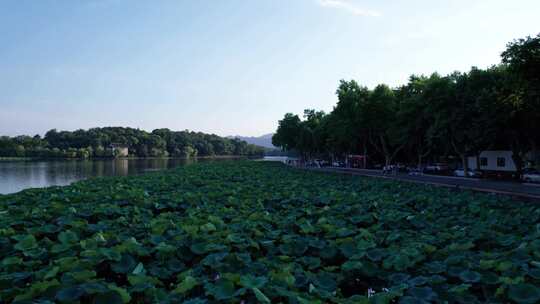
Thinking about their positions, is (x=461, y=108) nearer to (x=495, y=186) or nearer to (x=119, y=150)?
(x=495, y=186)

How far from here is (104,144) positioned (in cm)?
13750

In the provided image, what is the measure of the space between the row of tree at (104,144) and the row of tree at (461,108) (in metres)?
101

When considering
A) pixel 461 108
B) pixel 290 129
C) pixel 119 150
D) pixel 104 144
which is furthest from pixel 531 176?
pixel 104 144

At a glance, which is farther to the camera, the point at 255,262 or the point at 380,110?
the point at 380,110

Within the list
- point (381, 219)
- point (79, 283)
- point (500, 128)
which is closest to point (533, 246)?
point (381, 219)

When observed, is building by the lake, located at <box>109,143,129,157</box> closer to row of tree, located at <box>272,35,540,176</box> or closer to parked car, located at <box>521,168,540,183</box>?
row of tree, located at <box>272,35,540,176</box>

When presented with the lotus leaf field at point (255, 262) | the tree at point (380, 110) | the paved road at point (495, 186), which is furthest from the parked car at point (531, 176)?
the lotus leaf field at point (255, 262)

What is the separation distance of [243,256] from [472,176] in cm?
3840

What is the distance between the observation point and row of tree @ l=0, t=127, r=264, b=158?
113 metres

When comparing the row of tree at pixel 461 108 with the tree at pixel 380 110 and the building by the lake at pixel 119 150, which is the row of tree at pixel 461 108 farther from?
the building by the lake at pixel 119 150

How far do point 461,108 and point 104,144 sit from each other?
130 m

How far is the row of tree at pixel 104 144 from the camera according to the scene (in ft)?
371

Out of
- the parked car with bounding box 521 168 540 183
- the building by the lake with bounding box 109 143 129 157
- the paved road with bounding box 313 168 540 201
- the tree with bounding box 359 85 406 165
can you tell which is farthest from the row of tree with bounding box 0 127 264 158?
the parked car with bounding box 521 168 540 183

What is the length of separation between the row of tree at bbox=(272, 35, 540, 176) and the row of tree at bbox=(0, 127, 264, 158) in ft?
331
